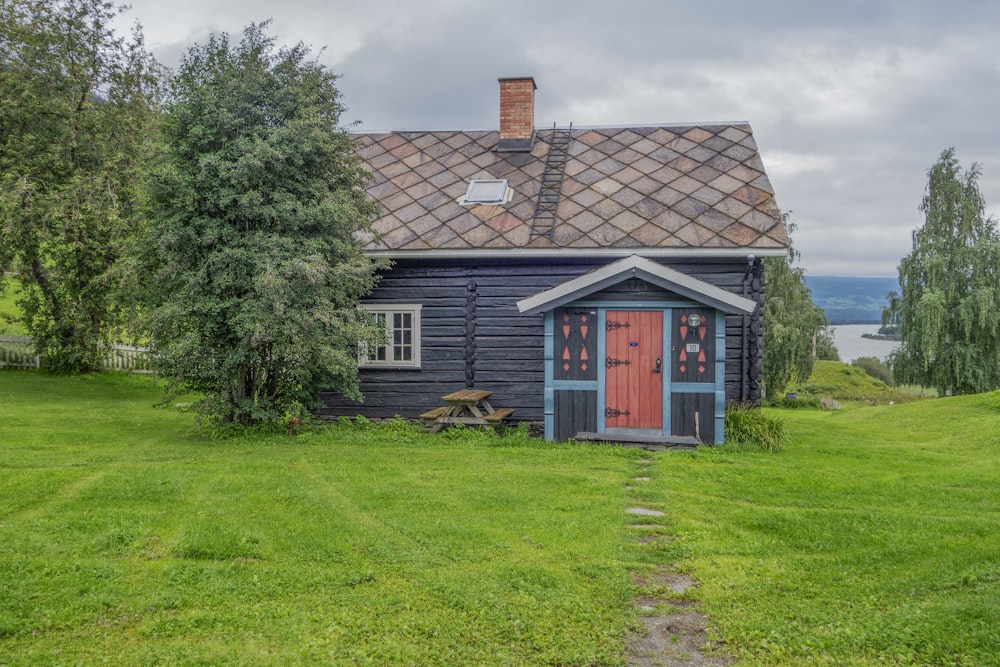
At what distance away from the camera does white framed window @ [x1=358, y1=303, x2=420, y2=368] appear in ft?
47.4

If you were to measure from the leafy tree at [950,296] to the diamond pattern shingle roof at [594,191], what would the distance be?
56.0ft

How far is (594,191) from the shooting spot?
592 inches

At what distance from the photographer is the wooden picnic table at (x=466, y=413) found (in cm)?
1298

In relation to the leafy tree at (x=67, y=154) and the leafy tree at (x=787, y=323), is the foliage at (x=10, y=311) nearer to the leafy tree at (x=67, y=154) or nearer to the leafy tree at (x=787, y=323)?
the leafy tree at (x=67, y=154)

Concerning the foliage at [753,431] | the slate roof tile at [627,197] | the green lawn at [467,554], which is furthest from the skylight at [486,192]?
the foliage at [753,431]

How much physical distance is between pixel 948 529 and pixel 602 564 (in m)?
3.37

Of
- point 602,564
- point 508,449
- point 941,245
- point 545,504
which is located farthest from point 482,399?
point 941,245

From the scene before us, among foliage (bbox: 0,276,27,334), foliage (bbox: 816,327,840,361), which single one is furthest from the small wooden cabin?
foliage (bbox: 816,327,840,361)

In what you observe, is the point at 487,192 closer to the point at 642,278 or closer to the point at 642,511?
the point at 642,278

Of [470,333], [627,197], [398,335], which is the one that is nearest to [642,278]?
[627,197]

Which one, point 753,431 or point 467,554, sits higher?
point 753,431

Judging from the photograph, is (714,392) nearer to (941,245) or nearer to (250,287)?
(250,287)

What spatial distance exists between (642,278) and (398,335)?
188 inches

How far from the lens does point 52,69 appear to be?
19828mm
